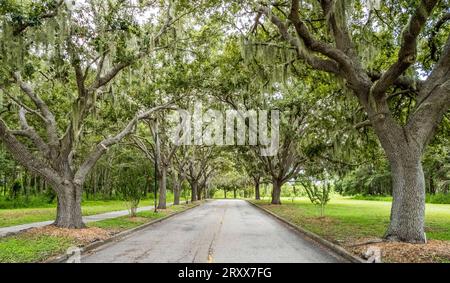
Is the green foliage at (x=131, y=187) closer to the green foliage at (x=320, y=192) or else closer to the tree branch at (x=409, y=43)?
the green foliage at (x=320, y=192)

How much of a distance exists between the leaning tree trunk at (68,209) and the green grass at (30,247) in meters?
1.60

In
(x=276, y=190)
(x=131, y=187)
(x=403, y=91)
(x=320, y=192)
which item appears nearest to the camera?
(x=403, y=91)

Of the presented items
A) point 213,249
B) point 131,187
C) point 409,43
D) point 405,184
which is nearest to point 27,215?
point 131,187

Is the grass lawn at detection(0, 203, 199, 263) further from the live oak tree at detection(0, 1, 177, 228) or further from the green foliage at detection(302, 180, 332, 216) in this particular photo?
the green foliage at detection(302, 180, 332, 216)

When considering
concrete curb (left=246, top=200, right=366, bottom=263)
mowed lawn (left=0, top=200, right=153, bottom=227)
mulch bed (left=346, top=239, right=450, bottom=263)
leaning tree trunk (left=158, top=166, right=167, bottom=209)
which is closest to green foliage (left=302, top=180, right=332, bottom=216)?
concrete curb (left=246, top=200, right=366, bottom=263)

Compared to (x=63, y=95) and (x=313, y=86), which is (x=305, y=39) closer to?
(x=313, y=86)

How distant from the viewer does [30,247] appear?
905cm

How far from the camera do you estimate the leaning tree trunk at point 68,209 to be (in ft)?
41.3

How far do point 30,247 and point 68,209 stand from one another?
3674 millimetres

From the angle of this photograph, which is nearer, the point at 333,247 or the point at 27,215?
the point at 333,247

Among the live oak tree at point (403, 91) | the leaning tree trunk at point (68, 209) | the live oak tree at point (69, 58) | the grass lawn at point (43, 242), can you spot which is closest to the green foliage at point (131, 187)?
→ the live oak tree at point (69, 58)

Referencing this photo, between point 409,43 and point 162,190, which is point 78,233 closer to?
point 409,43
